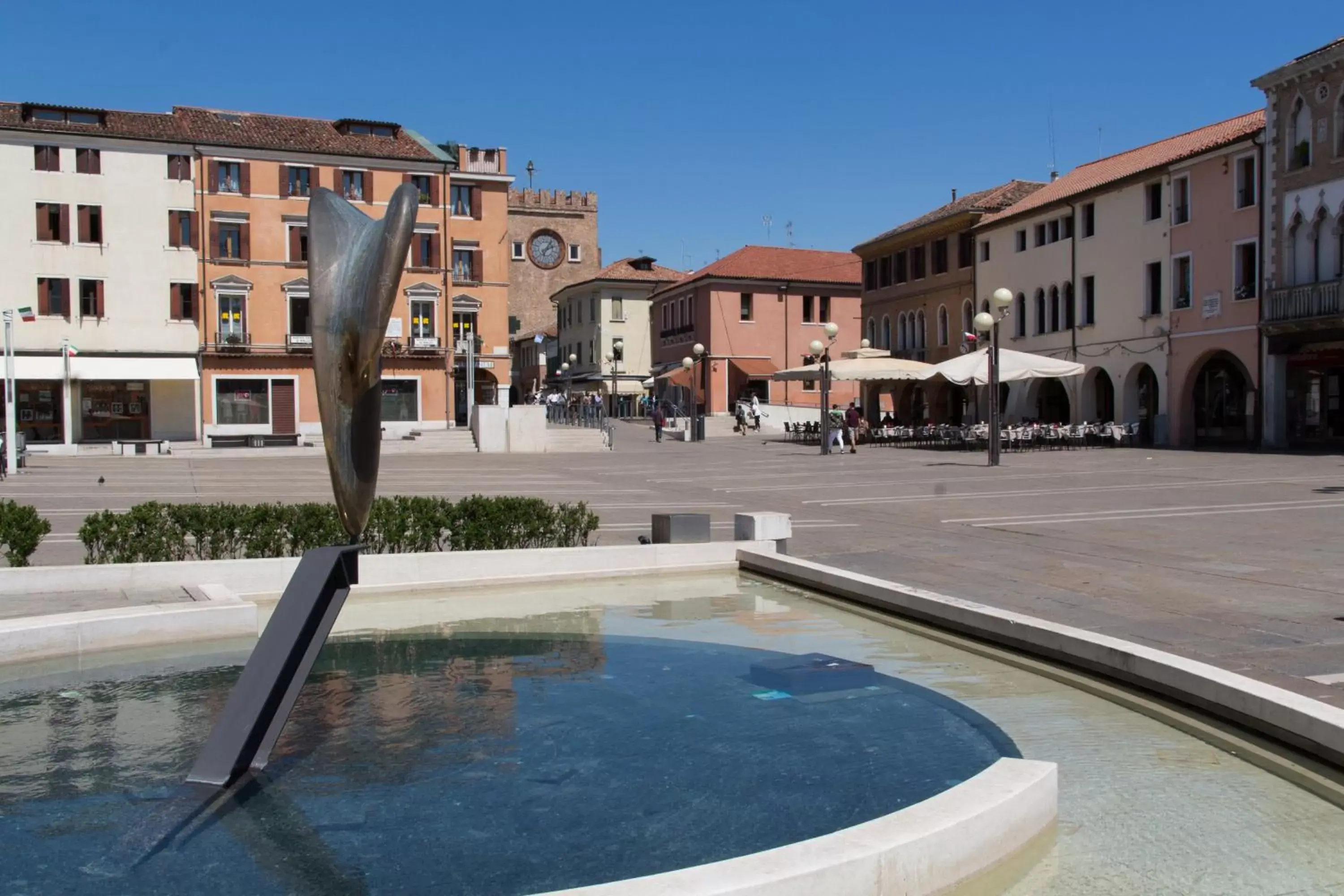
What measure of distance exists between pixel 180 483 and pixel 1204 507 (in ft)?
64.4

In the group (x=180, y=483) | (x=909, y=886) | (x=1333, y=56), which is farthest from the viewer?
(x=1333, y=56)

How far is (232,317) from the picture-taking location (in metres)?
49.3

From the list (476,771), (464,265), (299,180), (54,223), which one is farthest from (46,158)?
(476,771)

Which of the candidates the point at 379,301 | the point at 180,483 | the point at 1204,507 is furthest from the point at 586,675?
the point at 180,483

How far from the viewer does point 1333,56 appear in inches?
1209

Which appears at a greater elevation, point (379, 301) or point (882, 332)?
point (882, 332)

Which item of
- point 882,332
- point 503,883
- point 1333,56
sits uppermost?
point 1333,56

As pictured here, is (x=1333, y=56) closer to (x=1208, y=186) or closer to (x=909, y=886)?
(x=1208, y=186)

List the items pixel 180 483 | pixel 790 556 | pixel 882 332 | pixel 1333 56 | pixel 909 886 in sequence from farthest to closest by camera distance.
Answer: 1. pixel 882 332
2. pixel 1333 56
3. pixel 180 483
4. pixel 790 556
5. pixel 909 886

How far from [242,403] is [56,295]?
829 cm

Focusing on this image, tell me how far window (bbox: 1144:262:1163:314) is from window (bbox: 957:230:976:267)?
10.6 m

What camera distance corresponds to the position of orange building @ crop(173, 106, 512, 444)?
48906 millimetres

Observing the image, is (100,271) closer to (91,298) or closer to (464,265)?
(91,298)

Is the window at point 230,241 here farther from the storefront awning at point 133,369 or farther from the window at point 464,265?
the window at point 464,265
